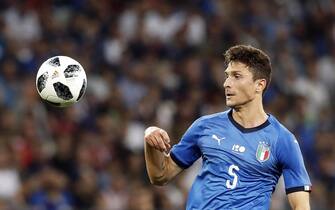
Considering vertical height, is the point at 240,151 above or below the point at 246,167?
above

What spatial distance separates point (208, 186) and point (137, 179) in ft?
17.9

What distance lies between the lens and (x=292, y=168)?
20.6 feet

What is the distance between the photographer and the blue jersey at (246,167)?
6266 mm

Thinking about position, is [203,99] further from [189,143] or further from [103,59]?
[189,143]

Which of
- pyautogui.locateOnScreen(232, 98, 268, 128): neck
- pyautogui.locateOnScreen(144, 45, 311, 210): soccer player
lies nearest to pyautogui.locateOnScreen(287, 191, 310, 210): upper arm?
pyautogui.locateOnScreen(144, 45, 311, 210): soccer player

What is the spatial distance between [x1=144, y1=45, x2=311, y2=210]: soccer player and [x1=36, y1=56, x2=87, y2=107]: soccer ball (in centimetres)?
92

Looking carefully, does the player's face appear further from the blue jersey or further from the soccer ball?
the soccer ball

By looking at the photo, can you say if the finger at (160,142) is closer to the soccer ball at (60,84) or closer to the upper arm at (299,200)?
the upper arm at (299,200)

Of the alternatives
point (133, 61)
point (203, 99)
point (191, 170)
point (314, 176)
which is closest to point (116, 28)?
point (133, 61)

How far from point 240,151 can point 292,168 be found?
1.21 feet

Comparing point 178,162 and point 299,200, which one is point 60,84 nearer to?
point 178,162

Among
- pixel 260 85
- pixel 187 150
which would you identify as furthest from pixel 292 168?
pixel 187 150

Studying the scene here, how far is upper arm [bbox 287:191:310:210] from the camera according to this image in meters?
6.20

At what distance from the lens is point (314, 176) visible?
521 inches
